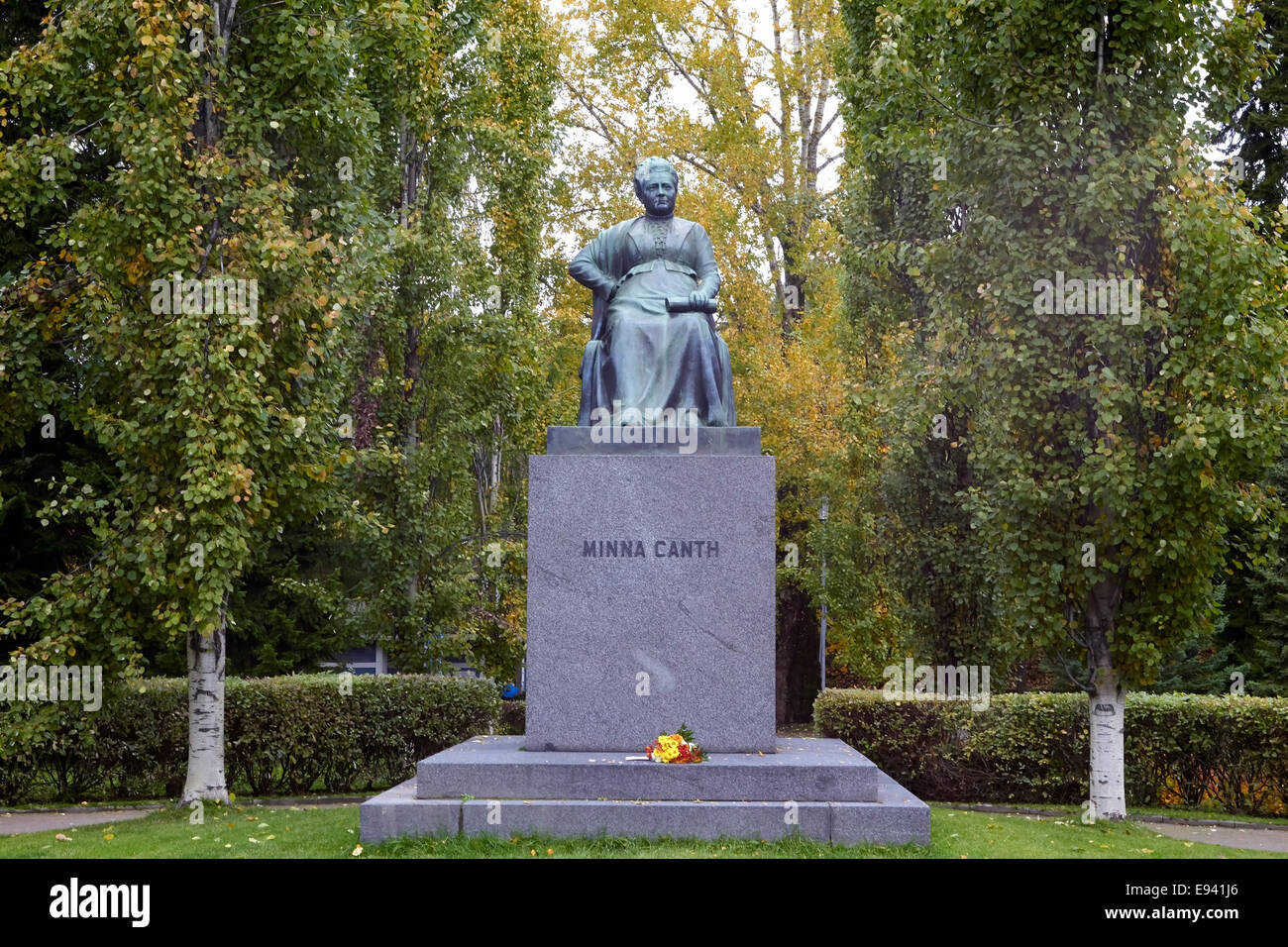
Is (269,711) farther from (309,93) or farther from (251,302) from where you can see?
(309,93)

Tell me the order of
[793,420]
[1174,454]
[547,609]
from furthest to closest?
[793,420] < [1174,454] < [547,609]

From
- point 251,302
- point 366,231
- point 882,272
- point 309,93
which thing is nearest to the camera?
point 251,302

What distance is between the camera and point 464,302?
61.7ft

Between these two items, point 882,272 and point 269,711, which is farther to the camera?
point 882,272

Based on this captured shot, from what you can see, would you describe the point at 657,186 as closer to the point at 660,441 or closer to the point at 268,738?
the point at 660,441

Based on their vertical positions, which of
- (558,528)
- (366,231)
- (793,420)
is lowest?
(558,528)

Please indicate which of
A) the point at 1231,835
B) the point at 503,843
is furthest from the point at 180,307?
the point at 1231,835

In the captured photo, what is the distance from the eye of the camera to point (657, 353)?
978 cm

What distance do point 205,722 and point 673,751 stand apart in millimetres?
5351

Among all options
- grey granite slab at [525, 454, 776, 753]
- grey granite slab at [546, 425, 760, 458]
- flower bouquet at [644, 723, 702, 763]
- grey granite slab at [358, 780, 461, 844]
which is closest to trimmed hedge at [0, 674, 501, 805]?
grey granite slab at [358, 780, 461, 844]

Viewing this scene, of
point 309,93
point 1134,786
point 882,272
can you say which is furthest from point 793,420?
point 309,93

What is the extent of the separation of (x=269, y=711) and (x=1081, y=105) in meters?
10.1

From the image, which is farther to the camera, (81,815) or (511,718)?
(511,718)

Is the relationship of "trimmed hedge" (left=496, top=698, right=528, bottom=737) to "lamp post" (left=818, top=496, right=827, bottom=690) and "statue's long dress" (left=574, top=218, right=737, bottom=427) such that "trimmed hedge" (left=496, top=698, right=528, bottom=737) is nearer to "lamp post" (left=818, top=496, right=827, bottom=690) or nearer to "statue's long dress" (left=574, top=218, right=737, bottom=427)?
"lamp post" (left=818, top=496, right=827, bottom=690)
